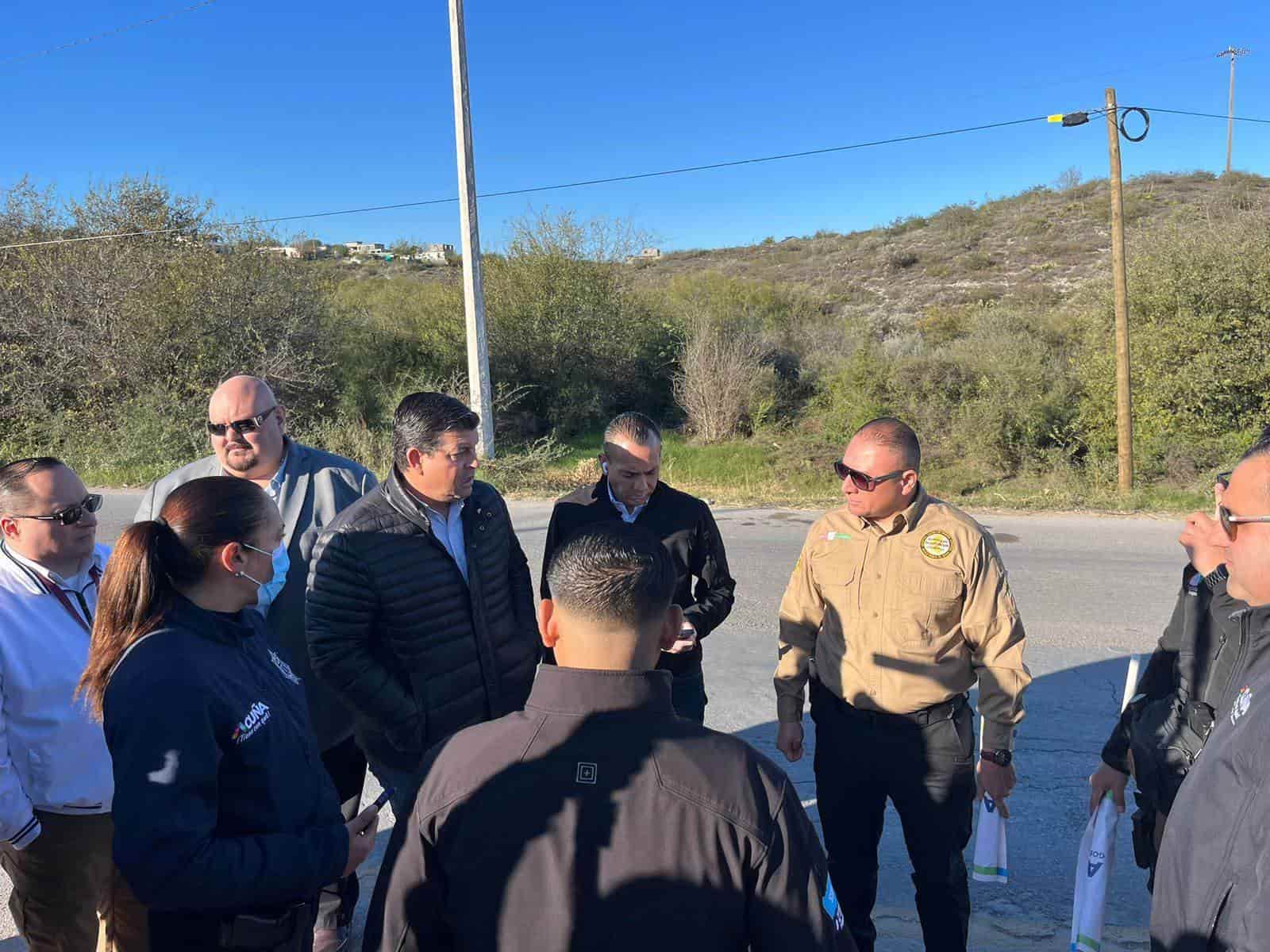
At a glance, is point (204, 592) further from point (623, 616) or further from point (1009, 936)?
point (1009, 936)

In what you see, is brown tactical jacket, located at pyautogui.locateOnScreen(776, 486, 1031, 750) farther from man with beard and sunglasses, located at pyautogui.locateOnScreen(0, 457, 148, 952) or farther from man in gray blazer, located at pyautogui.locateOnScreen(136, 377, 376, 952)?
man with beard and sunglasses, located at pyautogui.locateOnScreen(0, 457, 148, 952)

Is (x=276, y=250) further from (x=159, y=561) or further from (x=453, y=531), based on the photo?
(x=159, y=561)

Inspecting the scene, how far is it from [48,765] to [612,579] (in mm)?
1894

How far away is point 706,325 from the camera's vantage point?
20.0 meters

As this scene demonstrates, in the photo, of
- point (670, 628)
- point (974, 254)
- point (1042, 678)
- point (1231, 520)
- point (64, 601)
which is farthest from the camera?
point (974, 254)

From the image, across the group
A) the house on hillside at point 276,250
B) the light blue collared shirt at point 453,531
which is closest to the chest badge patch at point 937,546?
the light blue collared shirt at point 453,531

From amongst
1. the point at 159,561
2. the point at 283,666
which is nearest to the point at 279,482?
the point at 283,666

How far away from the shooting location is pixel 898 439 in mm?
2859

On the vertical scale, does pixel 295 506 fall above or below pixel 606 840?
above

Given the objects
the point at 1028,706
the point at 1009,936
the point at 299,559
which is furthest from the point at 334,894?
the point at 1028,706

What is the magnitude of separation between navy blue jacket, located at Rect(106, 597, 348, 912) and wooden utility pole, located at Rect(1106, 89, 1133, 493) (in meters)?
13.7

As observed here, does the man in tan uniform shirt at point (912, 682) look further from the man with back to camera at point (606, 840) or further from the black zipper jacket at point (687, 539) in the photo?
the man with back to camera at point (606, 840)

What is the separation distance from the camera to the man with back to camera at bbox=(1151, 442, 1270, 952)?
1364mm

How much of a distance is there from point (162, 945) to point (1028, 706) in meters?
4.53
